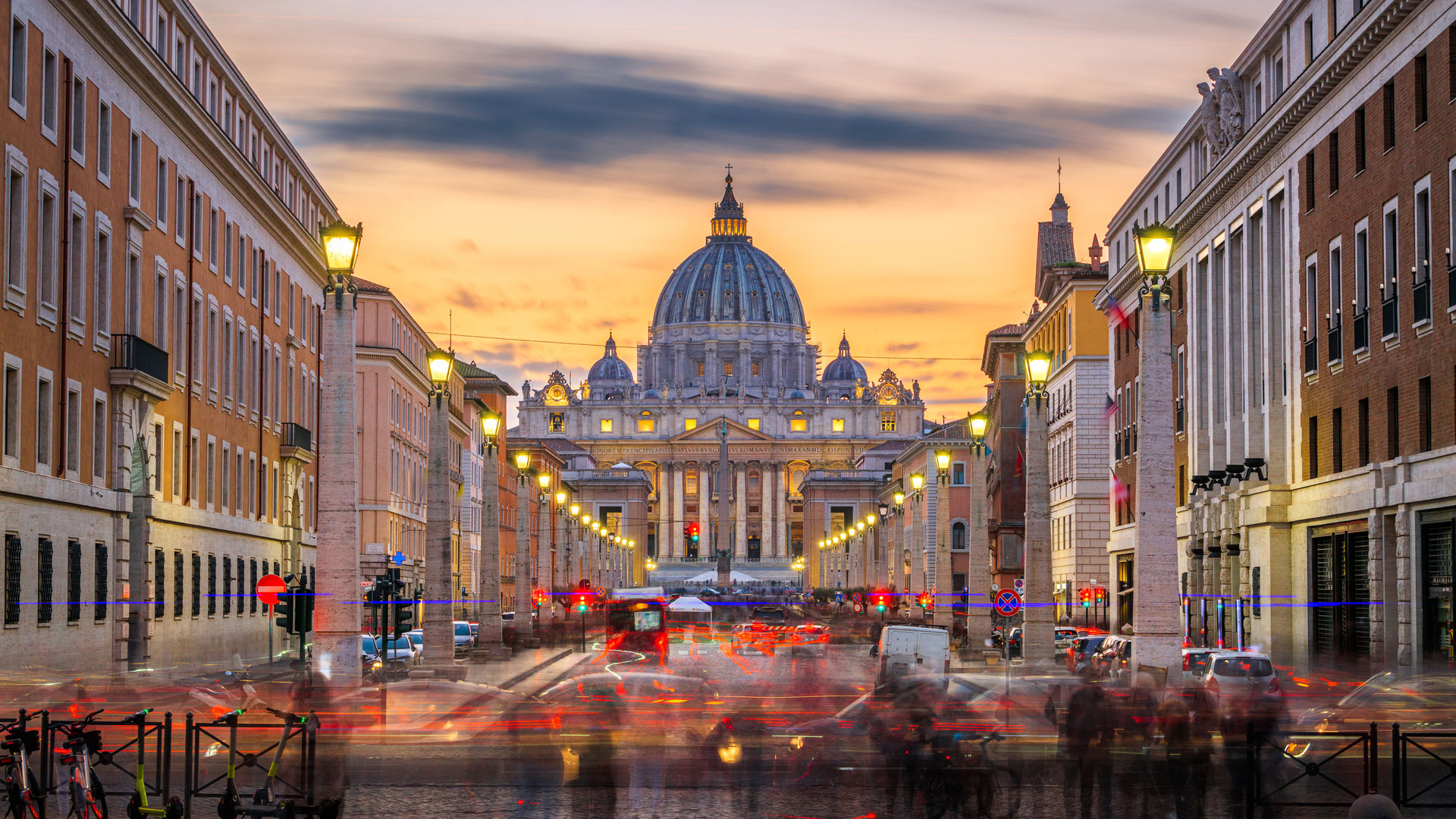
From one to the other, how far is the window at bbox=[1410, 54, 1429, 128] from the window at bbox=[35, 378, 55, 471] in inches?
1096

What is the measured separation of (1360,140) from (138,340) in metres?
28.1

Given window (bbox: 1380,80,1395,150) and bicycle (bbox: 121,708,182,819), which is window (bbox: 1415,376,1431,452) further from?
bicycle (bbox: 121,708,182,819)

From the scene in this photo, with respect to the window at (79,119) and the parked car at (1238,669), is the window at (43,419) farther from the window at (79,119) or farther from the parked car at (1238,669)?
the parked car at (1238,669)

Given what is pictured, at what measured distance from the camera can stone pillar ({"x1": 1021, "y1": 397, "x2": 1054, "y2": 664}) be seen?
3772 cm

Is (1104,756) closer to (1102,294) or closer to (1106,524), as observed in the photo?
(1102,294)

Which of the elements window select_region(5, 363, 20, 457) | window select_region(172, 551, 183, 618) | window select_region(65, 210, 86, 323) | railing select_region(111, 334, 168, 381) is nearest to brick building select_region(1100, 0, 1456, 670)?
window select_region(5, 363, 20, 457)

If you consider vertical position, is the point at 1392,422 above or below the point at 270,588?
above

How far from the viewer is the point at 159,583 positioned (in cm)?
4556

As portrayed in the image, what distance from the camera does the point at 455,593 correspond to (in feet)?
336

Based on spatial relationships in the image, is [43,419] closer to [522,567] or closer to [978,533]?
[522,567]

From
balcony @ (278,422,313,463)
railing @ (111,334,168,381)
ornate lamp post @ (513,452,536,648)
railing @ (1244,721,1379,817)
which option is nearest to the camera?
railing @ (1244,721,1379,817)

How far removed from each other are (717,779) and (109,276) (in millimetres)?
24546

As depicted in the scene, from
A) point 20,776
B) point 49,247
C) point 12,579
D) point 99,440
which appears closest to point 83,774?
point 20,776

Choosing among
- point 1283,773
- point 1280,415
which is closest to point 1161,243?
point 1283,773
